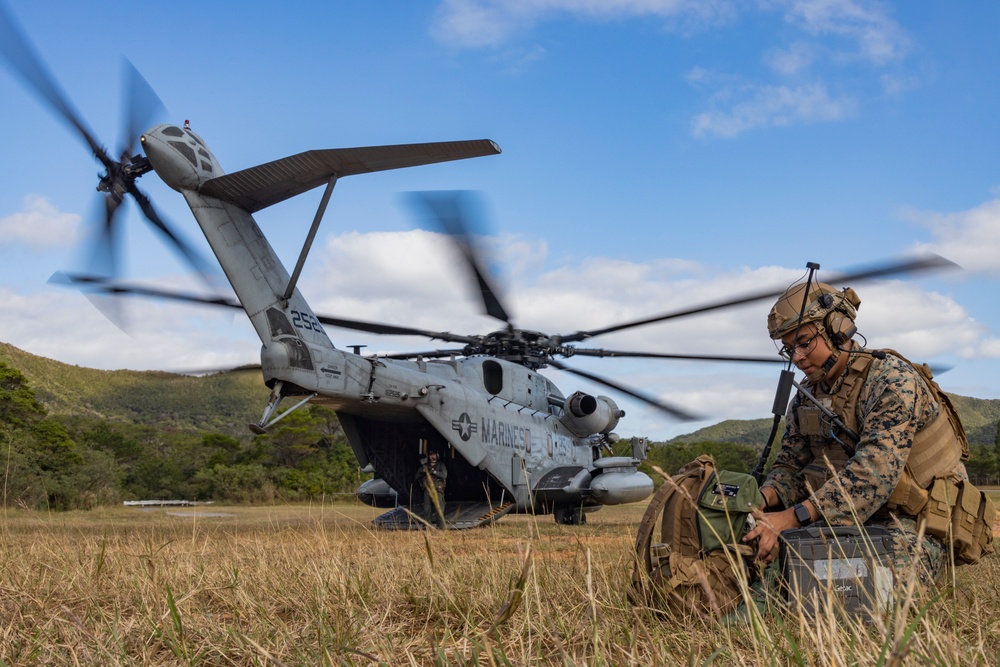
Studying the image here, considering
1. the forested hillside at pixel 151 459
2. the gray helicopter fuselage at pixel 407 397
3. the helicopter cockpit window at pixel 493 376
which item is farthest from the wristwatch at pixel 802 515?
the helicopter cockpit window at pixel 493 376

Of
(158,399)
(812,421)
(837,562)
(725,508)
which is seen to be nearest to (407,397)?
(812,421)

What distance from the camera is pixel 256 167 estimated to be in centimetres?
795

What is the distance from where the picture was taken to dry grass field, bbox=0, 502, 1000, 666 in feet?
6.31

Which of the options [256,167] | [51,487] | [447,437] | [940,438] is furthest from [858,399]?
[51,487]

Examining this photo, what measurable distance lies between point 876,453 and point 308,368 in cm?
662

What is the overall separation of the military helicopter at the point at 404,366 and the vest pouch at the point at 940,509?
9.35 feet

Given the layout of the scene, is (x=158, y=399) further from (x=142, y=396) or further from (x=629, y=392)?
(x=629, y=392)

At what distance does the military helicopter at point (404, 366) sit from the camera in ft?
26.4

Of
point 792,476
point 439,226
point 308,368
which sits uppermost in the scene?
point 439,226

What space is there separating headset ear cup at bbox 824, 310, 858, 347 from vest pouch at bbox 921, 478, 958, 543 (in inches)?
26.9

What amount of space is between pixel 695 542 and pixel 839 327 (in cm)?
121

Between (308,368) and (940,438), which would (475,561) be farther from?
(308,368)

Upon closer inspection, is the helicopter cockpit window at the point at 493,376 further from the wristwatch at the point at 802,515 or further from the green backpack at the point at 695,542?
the wristwatch at the point at 802,515

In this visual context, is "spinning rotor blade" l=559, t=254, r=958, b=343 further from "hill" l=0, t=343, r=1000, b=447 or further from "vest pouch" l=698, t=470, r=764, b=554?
"hill" l=0, t=343, r=1000, b=447
